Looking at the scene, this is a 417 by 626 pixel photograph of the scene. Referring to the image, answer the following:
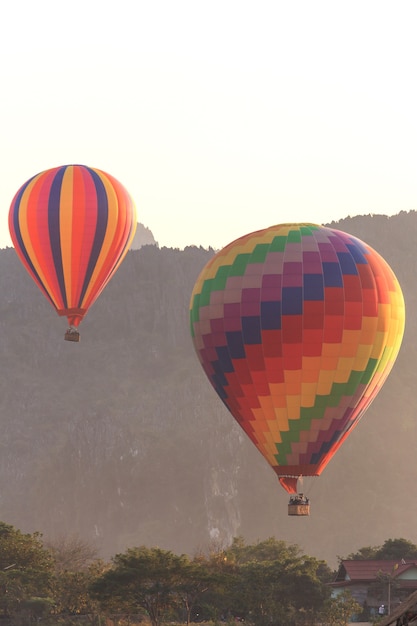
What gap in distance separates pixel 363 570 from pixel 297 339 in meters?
65.1

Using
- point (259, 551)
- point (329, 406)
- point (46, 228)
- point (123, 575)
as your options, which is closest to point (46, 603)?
point (123, 575)

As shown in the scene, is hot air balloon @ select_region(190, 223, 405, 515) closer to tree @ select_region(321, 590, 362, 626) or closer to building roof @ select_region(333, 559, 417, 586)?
tree @ select_region(321, 590, 362, 626)

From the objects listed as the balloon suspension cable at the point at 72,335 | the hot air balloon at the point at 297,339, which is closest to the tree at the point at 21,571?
the balloon suspension cable at the point at 72,335

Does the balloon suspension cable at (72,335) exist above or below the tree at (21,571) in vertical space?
above

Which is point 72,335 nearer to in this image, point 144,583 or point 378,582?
point 144,583

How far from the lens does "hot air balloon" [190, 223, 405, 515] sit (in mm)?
72938

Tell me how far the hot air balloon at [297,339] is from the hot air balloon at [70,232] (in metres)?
23.1

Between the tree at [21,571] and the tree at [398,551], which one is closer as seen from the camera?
the tree at [21,571]

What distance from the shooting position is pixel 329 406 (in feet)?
242

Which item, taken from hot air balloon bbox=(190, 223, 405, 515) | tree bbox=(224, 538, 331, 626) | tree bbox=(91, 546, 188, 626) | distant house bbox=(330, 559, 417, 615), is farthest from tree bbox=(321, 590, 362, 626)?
hot air balloon bbox=(190, 223, 405, 515)

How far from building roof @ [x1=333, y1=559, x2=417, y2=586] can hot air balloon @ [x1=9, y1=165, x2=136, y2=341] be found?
143 feet

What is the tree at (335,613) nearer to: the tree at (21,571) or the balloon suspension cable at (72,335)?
the tree at (21,571)

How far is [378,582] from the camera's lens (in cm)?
12744

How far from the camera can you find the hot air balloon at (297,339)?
72.9m
